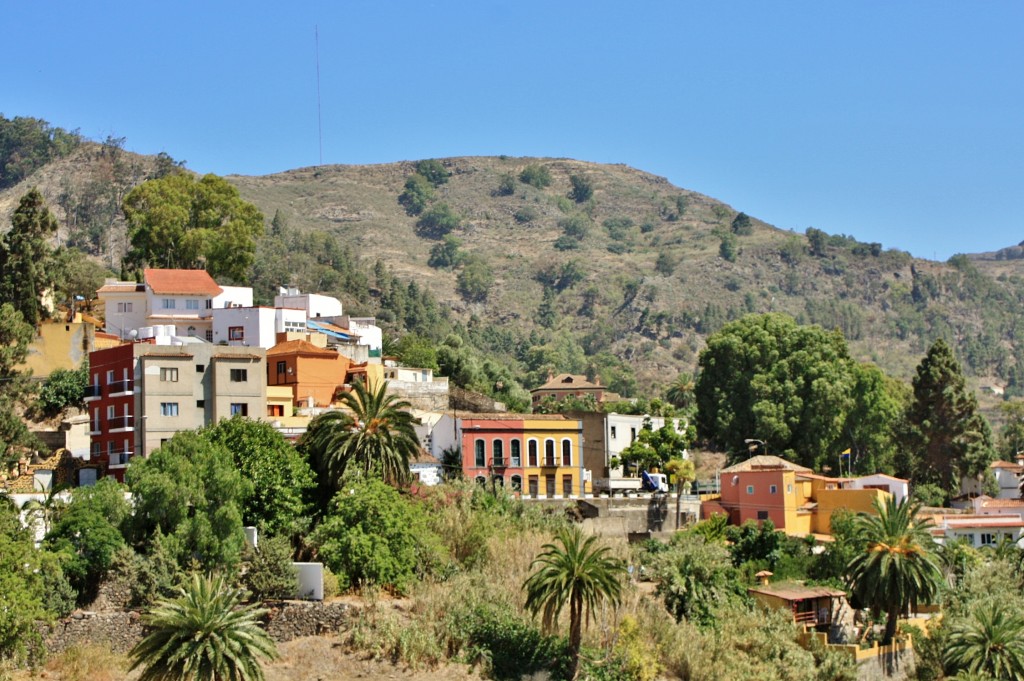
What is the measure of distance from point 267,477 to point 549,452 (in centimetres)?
1750

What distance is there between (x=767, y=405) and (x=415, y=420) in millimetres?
32189

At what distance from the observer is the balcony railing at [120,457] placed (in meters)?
53.9

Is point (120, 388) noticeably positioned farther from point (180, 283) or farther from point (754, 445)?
point (754, 445)

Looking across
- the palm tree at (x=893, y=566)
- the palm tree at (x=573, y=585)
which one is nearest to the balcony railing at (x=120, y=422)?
the palm tree at (x=573, y=585)

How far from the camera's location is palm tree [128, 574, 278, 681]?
117 feet

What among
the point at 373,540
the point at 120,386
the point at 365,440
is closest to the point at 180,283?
the point at 120,386

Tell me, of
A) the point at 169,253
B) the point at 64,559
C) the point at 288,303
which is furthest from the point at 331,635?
the point at 169,253

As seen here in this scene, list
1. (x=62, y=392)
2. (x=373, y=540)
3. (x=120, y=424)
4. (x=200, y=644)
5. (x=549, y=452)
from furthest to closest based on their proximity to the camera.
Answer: (x=62, y=392), (x=549, y=452), (x=120, y=424), (x=373, y=540), (x=200, y=644)

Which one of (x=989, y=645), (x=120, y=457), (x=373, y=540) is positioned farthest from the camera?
(x=120, y=457)

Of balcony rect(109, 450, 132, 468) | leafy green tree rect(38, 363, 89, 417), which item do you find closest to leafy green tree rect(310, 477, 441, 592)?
balcony rect(109, 450, 132, 468)

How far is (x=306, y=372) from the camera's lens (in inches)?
2539

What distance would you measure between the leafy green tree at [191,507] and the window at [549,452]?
61.9 ft

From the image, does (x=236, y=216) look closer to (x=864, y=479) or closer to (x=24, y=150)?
(x=864, y=479)

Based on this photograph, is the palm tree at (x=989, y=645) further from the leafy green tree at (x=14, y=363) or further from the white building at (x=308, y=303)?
the white building at (x=308, y=303)
